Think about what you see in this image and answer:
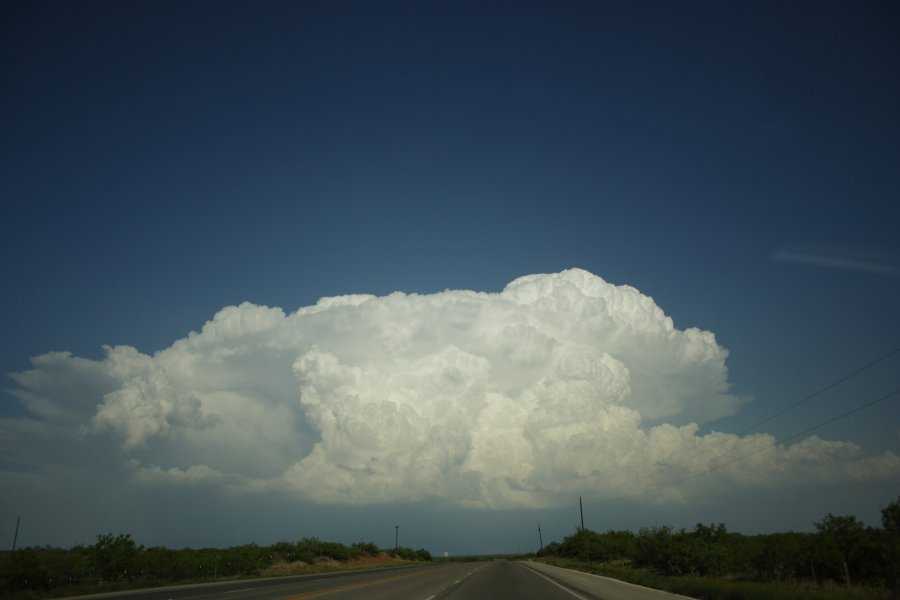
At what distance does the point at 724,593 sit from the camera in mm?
22234

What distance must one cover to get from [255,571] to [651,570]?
3482 cm

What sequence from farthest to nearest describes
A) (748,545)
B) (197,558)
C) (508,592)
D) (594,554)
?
(594,554) → (197,558) → (748,545) → (508,592)

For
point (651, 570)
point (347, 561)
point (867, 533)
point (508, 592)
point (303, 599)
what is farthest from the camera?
point (347, 561)

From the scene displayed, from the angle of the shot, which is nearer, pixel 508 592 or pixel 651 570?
pixel 508 592

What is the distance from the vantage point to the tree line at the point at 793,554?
29.9 metres

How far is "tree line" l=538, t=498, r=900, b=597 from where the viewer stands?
2989 cm

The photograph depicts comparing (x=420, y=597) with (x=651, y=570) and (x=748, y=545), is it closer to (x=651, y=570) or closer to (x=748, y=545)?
(x=748, y=545)

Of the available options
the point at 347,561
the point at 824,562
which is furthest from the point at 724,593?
the point at 347,561

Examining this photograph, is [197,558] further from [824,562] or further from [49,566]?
[824,562]

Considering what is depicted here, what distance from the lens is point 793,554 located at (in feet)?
116

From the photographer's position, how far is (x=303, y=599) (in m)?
20.2

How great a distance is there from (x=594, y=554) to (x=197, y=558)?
64621mm

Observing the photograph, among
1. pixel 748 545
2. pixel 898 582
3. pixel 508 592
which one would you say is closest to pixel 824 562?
pixel 898 582

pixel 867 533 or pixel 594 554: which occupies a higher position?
pixel 867 533
